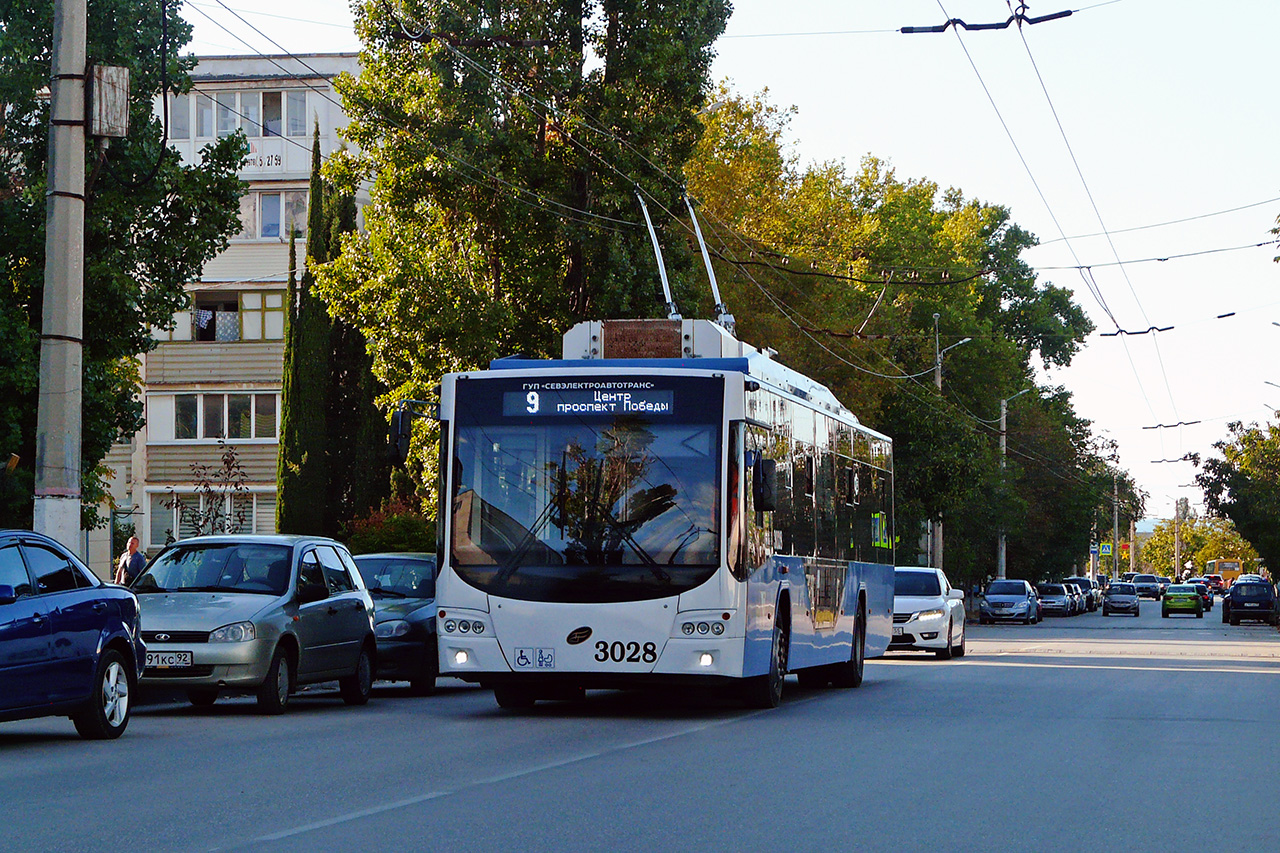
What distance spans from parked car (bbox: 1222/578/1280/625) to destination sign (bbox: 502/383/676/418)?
182 feet

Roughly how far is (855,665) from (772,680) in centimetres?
494

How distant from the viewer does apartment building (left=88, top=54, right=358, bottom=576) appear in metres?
52.1

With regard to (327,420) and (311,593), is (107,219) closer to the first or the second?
(311,593)

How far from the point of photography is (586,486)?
16.6m

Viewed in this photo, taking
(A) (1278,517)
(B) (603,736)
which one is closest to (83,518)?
(B) (603,736)

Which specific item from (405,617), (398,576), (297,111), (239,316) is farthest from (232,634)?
(297,111)

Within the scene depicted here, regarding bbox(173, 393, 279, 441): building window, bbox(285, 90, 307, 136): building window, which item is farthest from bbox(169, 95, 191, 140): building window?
bbox(173, 393, 279, 441): building window

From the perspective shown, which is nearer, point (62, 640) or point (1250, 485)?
point (62, 640)

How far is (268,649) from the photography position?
17.0m

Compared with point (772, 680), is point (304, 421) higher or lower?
higher

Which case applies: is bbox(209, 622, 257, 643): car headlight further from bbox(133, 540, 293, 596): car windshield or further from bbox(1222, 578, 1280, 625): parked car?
bbox(1222, 578, 1280, 625): parked car

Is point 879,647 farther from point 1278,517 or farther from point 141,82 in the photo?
point 1278,517

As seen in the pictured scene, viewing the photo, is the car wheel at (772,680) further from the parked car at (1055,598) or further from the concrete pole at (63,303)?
the parked car at (1055,598)

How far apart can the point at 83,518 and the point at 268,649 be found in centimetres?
762
